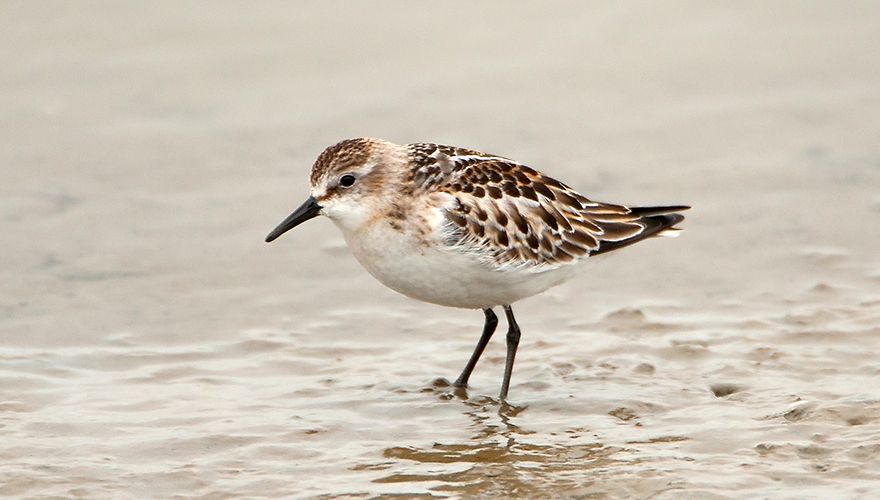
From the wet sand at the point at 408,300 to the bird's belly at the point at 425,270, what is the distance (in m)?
0.71

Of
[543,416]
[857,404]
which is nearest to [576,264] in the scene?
[543,416]

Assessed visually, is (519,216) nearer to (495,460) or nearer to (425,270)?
(425,270)

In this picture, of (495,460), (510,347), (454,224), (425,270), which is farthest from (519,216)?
(495,460)

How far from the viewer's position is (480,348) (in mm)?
9133

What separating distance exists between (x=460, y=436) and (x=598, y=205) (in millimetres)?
2248

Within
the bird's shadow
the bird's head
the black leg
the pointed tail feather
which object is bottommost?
the bird's shadow

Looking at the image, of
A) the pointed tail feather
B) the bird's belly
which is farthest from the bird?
the pointed tail feather

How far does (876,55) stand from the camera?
1366 cm

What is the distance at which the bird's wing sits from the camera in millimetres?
8594

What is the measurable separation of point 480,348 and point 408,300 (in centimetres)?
148

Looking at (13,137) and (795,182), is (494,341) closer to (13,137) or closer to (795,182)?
(795,182)

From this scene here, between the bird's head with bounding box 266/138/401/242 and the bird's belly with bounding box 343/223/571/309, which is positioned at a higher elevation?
the bird's head with bounding box 266/138/401/242

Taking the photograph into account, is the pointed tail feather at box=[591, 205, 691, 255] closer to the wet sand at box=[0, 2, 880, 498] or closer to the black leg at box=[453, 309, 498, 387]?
the wet sand at box=[0, 2, 880, 498]

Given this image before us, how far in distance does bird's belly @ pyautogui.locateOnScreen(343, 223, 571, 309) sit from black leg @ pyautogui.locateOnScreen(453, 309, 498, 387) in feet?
1.65
